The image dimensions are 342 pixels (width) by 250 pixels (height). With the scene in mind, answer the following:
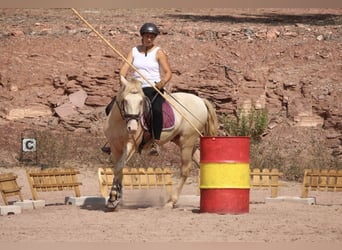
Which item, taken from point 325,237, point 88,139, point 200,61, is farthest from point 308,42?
point 325,237

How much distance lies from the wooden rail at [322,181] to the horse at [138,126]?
174cm

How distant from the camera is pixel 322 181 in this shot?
19.1m

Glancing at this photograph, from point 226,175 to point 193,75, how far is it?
544 inches

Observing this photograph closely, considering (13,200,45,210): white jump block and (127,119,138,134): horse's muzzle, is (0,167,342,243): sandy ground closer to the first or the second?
(13,200,45,210): white jump block

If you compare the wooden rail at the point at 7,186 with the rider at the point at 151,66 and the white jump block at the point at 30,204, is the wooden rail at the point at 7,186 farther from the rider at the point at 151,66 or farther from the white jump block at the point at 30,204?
the rider at the point at 151,66

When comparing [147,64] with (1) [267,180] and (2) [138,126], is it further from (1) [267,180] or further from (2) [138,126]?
(1) [267,180]

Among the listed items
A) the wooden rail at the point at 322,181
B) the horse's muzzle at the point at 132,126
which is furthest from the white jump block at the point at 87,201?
the wooden rail at the point at 322,181

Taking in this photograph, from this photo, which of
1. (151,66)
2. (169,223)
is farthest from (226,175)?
(151,66)

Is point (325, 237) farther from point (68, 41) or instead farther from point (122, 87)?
point (68, 41)

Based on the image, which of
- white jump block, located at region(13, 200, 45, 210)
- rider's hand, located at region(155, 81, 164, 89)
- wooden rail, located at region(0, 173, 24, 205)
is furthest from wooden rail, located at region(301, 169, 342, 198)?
wooden rail, located at region(0, 173, 24, 205)

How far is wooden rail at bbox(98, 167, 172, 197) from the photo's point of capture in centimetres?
1922

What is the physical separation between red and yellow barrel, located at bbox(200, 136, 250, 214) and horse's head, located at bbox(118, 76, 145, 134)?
101cm

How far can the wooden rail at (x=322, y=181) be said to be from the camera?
18938 mm

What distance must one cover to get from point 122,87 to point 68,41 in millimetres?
15330
